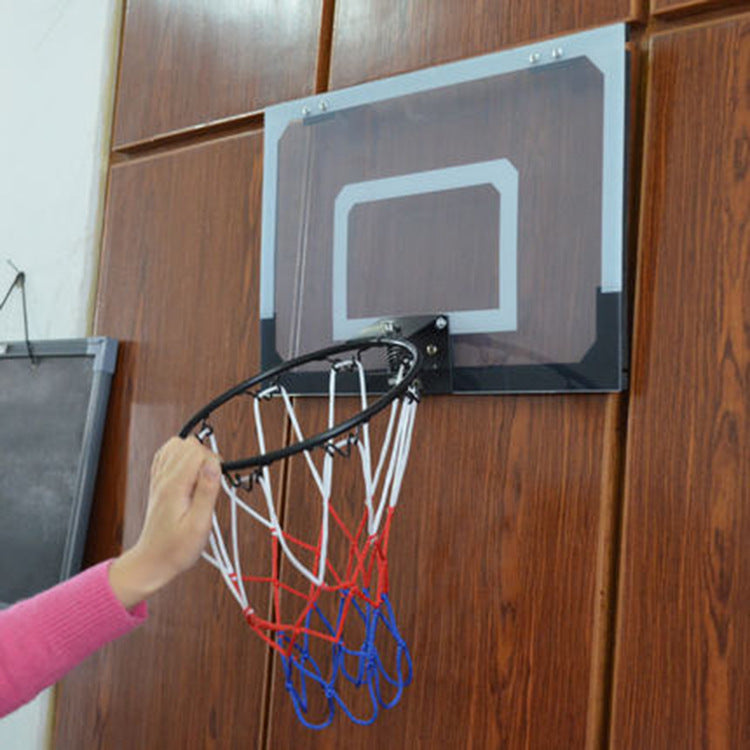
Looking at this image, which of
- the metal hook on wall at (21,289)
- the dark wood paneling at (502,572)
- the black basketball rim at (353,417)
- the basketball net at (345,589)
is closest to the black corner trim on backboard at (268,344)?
the basketball net at (345,589)

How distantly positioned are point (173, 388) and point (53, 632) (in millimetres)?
970

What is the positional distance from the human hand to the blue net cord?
47cm

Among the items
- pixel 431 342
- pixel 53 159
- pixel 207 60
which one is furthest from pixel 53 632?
pixel 53 159

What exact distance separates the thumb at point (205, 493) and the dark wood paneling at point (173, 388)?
734mm

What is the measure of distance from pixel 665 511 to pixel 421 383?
18.3 inches

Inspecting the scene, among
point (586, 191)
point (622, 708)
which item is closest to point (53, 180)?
point (586, 191)

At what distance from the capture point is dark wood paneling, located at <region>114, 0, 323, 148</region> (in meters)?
1.97

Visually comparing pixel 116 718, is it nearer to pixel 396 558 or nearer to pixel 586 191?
pixel 396 558

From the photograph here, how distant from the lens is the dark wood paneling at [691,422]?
51.4 inches

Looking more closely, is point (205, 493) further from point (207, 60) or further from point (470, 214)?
point (207, 60)

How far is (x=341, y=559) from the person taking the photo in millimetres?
1704

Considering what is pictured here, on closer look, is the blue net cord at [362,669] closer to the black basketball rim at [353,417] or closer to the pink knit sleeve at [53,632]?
the black basketball rim at [353,417]

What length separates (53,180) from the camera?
242 cm

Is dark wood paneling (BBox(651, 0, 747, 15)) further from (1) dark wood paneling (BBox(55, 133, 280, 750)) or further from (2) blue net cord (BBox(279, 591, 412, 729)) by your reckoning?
(2) blue net cord (BBox(279, 591, 412, 729))
